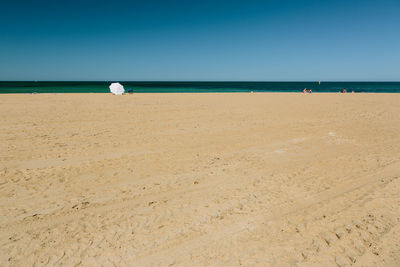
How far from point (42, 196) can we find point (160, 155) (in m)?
3.41

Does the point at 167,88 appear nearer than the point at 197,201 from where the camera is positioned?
No

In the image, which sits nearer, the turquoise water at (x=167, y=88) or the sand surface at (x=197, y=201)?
the sand surface at (x=197, y=201)

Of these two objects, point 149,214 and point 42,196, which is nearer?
point 149,214

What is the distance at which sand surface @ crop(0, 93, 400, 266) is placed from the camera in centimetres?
345

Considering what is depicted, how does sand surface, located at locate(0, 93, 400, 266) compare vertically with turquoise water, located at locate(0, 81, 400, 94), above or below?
below

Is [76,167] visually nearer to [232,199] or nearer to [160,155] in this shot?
[160,155]

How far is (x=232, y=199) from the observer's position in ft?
16.1

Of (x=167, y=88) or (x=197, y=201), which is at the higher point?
(x=167, y=88)

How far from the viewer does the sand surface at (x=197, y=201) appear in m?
3.45

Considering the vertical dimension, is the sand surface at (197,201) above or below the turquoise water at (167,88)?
below

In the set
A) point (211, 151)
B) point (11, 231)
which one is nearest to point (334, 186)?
point (211, 151)

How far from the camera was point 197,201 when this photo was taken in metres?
4.85

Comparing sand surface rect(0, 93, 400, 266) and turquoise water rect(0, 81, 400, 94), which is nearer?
sand surface rect(0, 93, 400, 266)

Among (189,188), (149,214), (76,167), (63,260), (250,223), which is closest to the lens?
(63,260)
